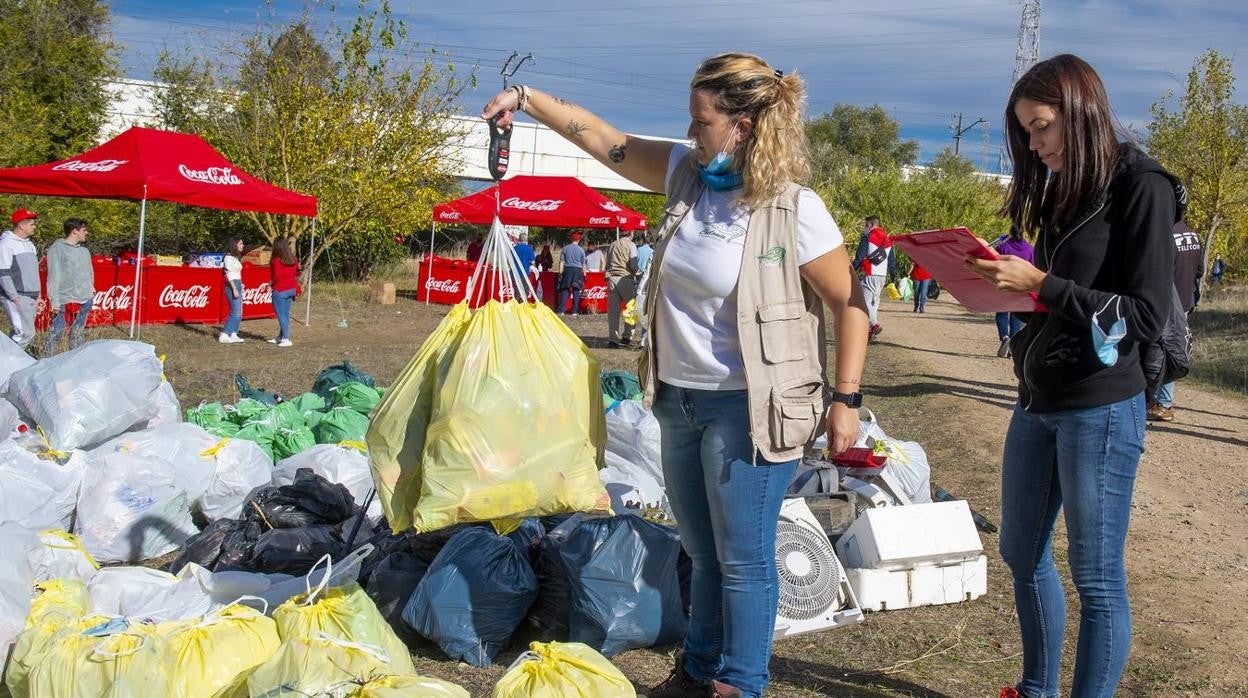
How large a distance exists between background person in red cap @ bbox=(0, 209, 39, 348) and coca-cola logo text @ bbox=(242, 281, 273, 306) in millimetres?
5164

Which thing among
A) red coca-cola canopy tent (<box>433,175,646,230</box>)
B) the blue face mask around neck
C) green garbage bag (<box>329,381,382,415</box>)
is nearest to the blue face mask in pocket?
the blue face mask around neck

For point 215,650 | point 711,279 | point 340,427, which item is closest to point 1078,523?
point 711,279

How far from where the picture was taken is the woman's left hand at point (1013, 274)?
251 cm

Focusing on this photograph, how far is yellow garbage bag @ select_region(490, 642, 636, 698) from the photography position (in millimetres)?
2459

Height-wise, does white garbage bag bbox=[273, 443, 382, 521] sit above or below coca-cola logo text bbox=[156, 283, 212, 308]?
above

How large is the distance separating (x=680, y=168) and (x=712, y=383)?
0.61 metres

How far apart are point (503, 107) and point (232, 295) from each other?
37.8 feet

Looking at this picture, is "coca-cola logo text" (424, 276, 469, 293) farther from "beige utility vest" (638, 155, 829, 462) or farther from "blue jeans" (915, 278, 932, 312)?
"beige utility vest" (638, 155, 829, 462)

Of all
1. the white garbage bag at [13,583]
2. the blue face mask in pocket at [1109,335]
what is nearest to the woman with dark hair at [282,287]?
the white garbage bag at [13,583]

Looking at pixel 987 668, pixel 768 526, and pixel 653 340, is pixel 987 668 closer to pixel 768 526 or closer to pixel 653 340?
pixel 768 526

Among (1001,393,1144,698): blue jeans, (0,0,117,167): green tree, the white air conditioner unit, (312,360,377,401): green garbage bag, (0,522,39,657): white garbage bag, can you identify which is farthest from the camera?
(0,0,117,167): green tree

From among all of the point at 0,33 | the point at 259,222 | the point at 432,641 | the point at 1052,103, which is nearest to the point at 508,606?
the point at 432,641

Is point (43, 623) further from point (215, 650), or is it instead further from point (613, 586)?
point (613, 586)

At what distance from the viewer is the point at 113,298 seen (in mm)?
13797
